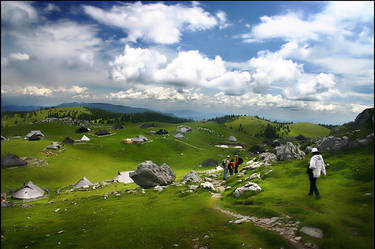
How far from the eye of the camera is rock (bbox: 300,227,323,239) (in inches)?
432

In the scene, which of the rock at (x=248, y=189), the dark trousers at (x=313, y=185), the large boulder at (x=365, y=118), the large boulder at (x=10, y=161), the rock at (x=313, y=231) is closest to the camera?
the rock at (x=313, y=231)

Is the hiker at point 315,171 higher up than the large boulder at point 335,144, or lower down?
lower down

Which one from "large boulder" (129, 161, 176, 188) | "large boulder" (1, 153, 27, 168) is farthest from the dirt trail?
"large boulder" (1, 153, 27, 168)

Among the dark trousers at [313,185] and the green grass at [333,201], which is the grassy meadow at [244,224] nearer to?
the green grass at [333,201]

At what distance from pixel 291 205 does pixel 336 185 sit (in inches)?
164

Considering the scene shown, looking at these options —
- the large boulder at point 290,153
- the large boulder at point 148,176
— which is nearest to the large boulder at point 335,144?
the large boulder at point 290,153

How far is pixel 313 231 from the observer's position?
37.4 ft

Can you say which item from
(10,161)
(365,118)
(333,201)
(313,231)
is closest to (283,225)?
(313,231)

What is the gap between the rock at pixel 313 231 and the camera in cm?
1096

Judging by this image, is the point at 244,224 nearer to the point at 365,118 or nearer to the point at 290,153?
the point at 365,118

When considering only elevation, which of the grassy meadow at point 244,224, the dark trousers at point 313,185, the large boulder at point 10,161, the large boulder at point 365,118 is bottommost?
the large boulder at point 10,161

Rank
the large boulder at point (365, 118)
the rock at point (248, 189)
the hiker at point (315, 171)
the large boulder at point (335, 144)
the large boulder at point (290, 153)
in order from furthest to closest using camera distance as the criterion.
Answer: the large boulder at point (290, 153)
the large boulder at point (335, 144)
the rock at point (248, 189)
the large boulder at point (365, 118)
the hiker at point (315, 171)

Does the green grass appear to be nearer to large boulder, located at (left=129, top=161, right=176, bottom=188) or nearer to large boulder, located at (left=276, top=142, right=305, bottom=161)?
large boulder, located at (left=276, top=142, right=305, bottom=161)

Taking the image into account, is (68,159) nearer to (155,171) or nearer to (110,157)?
(110,157)
